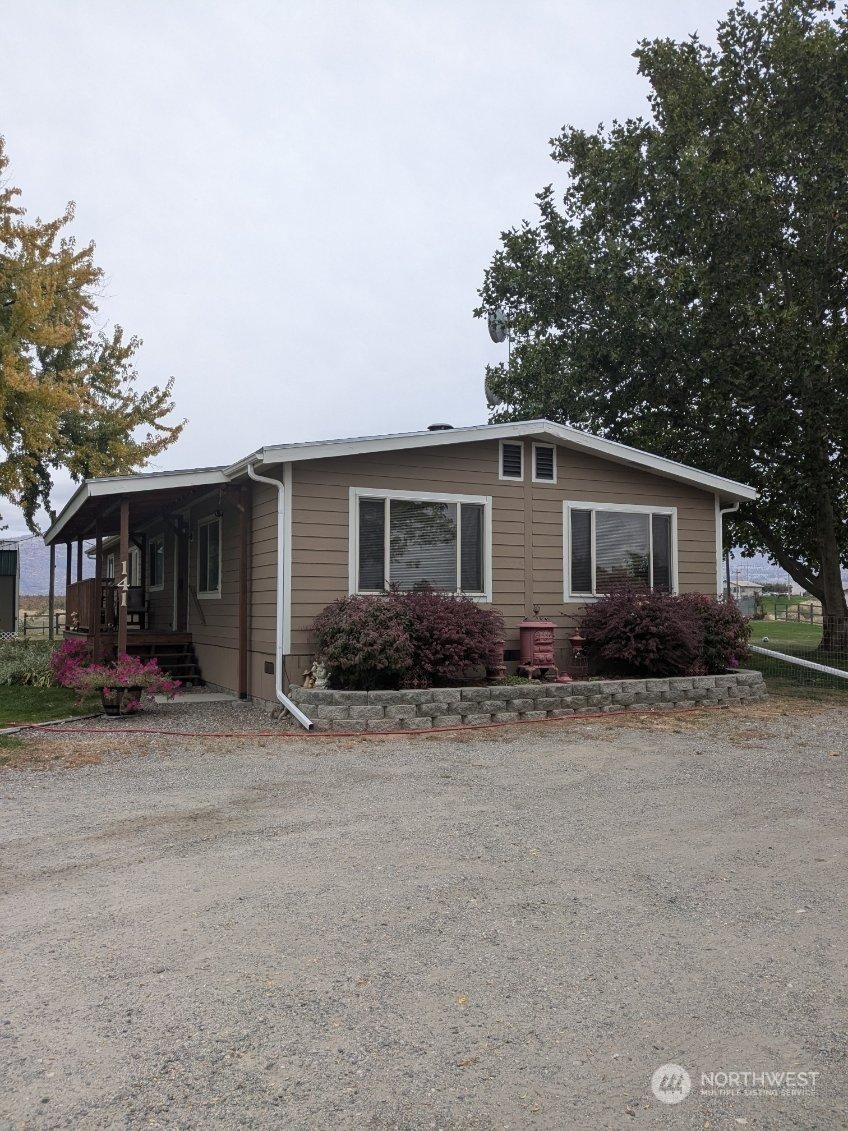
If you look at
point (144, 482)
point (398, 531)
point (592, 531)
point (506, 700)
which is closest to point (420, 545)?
point (398, 531)

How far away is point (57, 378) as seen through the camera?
61.5 ft

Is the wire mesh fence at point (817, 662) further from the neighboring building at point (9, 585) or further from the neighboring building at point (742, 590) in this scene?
the neighboring building at point (9, 585)

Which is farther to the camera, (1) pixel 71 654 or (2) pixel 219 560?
(2) pixel 219 560

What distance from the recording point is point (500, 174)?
1830cm

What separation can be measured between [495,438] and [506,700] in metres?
3.41

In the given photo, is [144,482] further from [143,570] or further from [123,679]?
[143,570]

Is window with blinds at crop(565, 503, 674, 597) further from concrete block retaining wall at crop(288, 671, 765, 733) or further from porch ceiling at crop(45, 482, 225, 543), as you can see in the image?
porch ceiling at crop(45, 482, 225, 543)

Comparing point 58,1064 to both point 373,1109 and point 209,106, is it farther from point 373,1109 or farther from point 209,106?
point 209,106

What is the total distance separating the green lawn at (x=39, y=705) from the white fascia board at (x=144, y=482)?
250 cm

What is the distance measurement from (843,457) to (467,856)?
1558cm

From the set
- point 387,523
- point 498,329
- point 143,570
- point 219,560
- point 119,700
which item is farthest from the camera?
point 498,329

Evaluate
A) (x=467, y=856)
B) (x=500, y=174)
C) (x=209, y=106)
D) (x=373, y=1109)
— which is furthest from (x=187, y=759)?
(x=500, y=174)

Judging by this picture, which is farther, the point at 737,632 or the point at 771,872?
the point at 737,632

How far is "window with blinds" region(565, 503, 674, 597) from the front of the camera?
→ 12.0 meters
